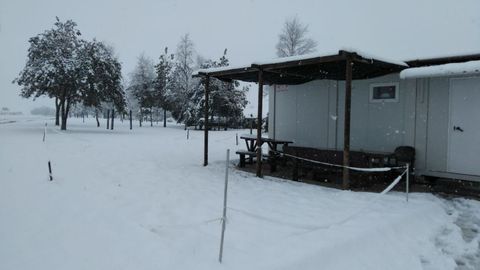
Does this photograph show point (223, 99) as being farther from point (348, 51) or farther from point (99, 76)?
point (348, 51)

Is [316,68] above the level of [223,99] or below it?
below

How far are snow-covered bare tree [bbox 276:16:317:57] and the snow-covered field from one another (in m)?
35.8

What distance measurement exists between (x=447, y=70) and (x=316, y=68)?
2.72 meters

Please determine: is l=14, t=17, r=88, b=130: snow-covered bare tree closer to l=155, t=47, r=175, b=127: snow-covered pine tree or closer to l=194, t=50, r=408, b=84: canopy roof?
l=155, t=47, r=175, b=127: snow-covered pine tree

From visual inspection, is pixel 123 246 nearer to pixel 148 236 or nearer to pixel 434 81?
pixel 148 236

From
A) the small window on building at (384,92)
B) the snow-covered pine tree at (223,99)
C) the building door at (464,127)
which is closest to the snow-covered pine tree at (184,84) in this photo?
the snow-covered pine tree at (223,99)

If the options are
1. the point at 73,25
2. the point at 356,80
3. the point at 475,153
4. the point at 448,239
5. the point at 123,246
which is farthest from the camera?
the point at 73,25

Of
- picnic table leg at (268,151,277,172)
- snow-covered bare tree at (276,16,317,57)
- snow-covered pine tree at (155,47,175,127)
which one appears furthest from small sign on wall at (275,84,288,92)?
snow-covered bare tree at (276,16,317,57)

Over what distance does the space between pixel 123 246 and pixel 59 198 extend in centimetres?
283

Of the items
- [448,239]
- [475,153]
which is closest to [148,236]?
[448,239]

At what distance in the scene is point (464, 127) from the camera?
26.8ft

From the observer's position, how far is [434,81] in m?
8.67

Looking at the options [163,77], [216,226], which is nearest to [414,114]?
[216,226]

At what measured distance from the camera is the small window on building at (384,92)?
30.8 ft
